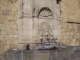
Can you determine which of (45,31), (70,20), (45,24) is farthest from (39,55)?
(70,20)

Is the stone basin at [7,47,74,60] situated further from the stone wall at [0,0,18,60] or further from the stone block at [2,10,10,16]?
the stone block at [2,10,10,16]

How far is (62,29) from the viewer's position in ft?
23.9

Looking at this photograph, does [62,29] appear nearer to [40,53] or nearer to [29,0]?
[29,0]

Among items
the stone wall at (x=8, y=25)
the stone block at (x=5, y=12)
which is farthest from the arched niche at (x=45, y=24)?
the stone block at (x=5, y=12)

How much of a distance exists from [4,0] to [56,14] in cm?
212

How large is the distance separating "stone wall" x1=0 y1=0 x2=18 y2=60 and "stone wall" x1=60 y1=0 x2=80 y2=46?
86.2 inches

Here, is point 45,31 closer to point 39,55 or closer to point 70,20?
point 70,20

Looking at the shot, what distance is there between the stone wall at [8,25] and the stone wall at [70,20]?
2189 millimetres

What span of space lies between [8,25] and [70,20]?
2997 mm

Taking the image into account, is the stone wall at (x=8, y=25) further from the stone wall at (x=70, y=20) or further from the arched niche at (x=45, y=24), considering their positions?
the stone wall at (x=70, y=20)

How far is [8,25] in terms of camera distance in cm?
612

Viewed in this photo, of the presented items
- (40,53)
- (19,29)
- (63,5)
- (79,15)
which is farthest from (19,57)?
(79,15)

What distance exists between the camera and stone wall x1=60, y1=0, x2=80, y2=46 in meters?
7.39

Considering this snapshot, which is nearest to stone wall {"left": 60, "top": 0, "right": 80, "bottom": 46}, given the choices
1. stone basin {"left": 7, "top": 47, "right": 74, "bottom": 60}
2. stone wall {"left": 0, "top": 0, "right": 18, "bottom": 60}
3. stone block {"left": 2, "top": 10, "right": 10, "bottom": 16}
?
stone wall {"left": 0, "top": 0, "right": 18, "bottom": 60}
